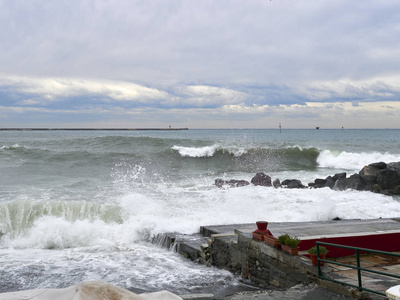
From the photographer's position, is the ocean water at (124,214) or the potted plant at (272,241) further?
the ocean water at (124,214)

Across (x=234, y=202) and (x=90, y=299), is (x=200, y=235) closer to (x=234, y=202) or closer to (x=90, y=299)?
(x=234, y=202)

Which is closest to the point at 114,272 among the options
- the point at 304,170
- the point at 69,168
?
the point at 69,168

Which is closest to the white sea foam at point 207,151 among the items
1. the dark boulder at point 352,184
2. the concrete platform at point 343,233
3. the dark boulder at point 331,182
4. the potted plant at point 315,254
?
the dark boulder at point 331,182

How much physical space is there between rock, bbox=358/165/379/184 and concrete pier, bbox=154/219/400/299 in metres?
9.09

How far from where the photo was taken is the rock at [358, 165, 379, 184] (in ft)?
66.7

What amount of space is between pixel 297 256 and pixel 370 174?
49.4 ft

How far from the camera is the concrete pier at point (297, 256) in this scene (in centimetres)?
689

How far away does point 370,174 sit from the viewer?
20734mm

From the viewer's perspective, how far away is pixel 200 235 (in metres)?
→ 11.9

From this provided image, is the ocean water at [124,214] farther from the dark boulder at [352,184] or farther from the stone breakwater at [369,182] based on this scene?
the stone breakwater at [369,182]

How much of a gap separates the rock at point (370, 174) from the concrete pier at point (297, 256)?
909 cm

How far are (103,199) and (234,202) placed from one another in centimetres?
613

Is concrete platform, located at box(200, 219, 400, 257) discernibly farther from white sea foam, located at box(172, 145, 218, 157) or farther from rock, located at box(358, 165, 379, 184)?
white sea foam, located at box(172, 145, 218, 157)

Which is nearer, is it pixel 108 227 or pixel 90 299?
pixel 90 299
